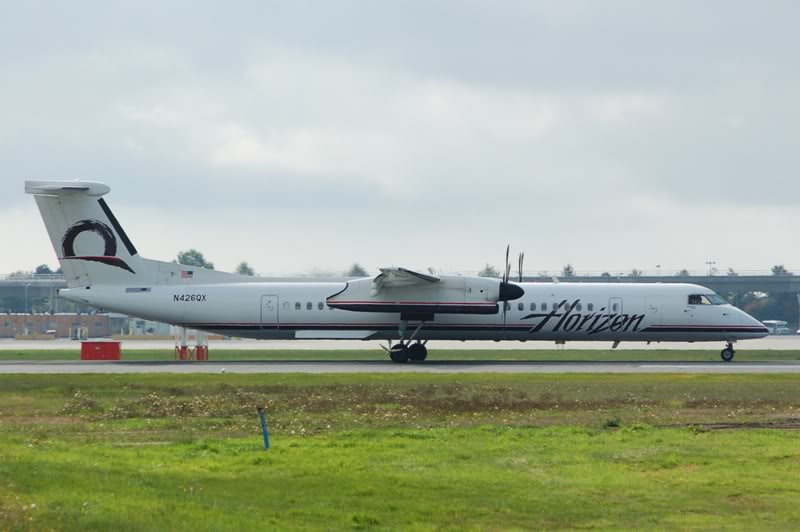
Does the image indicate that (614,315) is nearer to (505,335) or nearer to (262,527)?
(505,335)

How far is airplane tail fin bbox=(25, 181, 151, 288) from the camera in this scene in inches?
1714

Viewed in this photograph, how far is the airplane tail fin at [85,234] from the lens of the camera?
43.5 m

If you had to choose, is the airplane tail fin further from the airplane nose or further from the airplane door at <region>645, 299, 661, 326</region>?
the airplane door at <region>645, 299, 661, 326</region>

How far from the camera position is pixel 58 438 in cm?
2067

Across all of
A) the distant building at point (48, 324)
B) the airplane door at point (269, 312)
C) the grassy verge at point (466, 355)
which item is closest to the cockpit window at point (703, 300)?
the grassy verge at point (466, 355)

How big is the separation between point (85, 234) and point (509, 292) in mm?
18973

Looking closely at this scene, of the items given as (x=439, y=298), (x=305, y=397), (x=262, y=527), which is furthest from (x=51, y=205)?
(x=262, y=527)

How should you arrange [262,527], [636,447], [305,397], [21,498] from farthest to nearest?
1. [305,397]
2. [636,447]
3. [21,498]
4. [262,527]

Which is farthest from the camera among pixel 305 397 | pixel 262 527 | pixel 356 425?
pixel 305 397

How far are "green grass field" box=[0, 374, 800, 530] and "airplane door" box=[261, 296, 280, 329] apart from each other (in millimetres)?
12820

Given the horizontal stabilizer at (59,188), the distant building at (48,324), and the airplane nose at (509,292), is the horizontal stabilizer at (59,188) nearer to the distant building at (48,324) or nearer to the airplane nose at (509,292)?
Answer: the airplane nose at (509,292)

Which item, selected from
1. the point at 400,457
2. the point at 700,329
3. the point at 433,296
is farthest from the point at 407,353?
the point at 400,457

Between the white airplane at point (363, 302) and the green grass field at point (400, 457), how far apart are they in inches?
487

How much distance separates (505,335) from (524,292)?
215 cm
